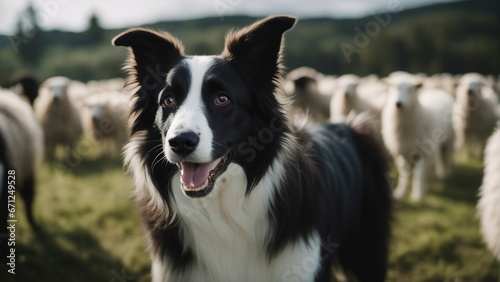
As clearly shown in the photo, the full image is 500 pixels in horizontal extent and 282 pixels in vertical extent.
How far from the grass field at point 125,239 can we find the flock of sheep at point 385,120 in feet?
2.24

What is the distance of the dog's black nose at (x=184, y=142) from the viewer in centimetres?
237

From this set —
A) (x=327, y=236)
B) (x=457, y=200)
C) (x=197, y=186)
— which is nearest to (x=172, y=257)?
(x=197, y=186)

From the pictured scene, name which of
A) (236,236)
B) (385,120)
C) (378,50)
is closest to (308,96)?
(385,120)

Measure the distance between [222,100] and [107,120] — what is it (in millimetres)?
9353

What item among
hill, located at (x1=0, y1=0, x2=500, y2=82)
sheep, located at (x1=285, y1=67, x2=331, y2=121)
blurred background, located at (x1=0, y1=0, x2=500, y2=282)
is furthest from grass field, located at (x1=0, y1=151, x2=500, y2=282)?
hill, located at (x1=0, y1=0, x2=500, y2=82)

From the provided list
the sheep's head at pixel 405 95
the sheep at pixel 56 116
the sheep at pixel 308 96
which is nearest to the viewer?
the sheep's head at pixel 405 95

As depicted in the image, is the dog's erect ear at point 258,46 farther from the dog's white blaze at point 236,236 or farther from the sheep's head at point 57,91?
the sheep's head at point 57,91

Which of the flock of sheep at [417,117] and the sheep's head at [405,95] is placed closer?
the sheep's head at [405,95]

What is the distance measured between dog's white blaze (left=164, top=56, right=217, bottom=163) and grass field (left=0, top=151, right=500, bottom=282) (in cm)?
248

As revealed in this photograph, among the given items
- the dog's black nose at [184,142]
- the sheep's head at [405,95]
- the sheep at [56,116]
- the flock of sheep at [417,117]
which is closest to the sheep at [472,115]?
the flock of sheep at [417,117]

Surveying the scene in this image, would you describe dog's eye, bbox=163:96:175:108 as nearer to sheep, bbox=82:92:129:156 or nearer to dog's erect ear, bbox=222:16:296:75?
dog's erect ear, bbox=222:16:296:75

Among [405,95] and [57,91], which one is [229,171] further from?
[57,91]

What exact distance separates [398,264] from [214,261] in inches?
125

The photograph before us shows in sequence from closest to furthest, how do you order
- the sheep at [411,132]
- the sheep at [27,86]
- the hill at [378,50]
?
the sheep at [411,132] → the sheep at [27,86] → the hill at [378,50]
